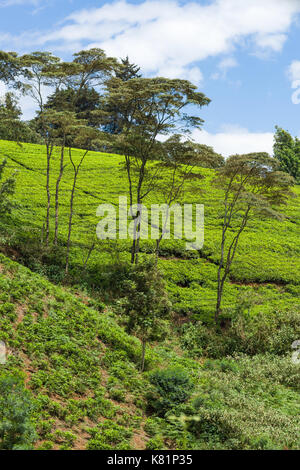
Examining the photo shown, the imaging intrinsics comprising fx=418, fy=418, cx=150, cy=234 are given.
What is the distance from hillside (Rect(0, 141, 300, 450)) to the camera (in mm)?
12984

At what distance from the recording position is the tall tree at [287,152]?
74562 millimetres

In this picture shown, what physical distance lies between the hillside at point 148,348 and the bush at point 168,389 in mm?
43

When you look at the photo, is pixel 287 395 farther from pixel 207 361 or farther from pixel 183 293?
pixel 183 293

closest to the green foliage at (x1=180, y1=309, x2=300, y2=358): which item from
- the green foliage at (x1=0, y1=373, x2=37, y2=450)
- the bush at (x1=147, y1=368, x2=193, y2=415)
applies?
the bush at (x1=147, y1=368, x2=193, y2=415)

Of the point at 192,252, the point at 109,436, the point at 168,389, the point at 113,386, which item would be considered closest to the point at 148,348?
the point at 168,389

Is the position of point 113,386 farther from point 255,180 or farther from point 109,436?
point 255,180

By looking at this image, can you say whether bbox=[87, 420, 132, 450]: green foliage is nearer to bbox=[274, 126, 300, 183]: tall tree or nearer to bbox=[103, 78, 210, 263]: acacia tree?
bbox=[103, 78, 210, 263]: acacia tree

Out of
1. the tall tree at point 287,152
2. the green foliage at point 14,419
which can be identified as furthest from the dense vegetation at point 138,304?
the tall tree at point 287,152

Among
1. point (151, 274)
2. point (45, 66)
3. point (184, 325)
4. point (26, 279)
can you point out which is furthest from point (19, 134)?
point (184, 325)

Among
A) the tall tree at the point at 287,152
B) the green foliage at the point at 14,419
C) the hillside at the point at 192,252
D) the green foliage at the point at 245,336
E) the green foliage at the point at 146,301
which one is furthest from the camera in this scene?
the tall tree at the point at 287,152

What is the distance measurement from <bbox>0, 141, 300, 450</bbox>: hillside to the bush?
43 mm

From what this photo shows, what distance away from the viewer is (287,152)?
247 feet

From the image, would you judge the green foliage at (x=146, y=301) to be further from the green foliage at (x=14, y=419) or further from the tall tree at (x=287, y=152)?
the tall tree at (x=287, y=152)

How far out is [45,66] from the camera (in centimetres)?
2680
